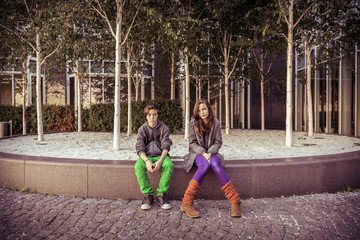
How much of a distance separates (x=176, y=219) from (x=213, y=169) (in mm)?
807

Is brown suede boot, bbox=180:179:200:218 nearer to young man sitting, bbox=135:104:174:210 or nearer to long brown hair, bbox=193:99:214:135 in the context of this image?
young man sitting, bbox=135:104:174:210

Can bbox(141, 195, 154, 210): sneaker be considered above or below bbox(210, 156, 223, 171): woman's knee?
below

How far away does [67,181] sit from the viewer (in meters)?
4.03

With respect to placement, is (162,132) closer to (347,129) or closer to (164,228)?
(164,228)

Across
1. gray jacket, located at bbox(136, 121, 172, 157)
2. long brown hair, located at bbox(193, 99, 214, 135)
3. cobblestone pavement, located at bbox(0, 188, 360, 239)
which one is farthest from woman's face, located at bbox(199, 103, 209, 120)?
cobblestone pavement, located at bbox(0, 188, 360, 239)

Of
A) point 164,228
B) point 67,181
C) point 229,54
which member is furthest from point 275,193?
point 229,54

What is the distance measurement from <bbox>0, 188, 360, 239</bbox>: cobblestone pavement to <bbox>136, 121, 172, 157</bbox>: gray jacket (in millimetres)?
750

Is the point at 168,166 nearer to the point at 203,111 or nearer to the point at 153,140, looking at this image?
the point at 153,140

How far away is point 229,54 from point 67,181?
887cm

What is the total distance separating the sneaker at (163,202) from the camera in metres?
3.51

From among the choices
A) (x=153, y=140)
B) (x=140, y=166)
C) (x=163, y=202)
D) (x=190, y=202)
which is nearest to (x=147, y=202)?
(x=163, y=202)

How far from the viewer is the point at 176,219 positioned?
3.21 m

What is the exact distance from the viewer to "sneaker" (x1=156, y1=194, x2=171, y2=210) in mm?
3514

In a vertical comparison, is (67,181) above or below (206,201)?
above
